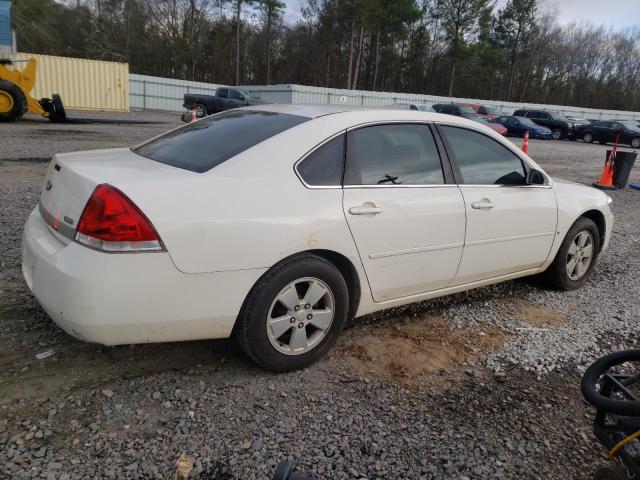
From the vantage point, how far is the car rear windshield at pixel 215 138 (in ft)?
9.66

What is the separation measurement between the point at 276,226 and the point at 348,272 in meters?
0.62

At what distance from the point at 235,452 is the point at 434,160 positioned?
2255mm

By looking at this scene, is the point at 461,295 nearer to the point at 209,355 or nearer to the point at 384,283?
the point at 384,283

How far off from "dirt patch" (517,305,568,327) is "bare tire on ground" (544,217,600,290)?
1.43ft

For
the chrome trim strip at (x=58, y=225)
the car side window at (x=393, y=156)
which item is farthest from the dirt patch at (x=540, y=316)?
the chrome trim strip at (x=58, y=225)

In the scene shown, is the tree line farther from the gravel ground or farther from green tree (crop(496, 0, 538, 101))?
the gravel ground

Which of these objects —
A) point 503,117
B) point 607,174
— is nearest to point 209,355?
point 607,174

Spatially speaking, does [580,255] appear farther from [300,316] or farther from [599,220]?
[300,316]

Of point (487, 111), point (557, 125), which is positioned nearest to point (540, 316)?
point (487, 111)

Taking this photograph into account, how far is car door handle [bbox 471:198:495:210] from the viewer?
143 inches

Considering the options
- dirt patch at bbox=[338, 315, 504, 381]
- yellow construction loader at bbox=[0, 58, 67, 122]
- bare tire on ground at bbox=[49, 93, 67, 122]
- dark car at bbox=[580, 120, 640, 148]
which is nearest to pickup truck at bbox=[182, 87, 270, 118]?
bare tire on ground at bbox=[49, 93, 67, 122]

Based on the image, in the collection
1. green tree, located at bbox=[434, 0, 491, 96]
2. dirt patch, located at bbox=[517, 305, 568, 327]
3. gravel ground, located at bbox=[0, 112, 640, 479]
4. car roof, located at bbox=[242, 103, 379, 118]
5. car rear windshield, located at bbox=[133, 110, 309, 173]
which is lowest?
gravel ground, located at bbox=[0, 112, 640, 479]

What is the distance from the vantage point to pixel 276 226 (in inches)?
106

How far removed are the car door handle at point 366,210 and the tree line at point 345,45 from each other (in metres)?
48.3
